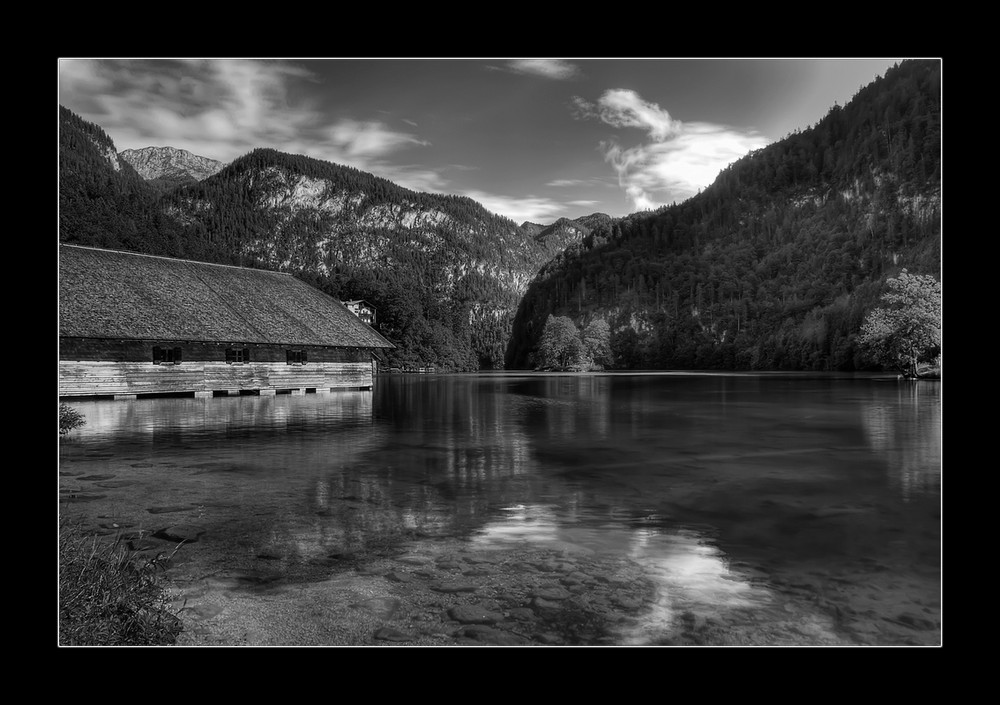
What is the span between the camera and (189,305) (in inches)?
1619

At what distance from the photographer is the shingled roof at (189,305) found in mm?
36375

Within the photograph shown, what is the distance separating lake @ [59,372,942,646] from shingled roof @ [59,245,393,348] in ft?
59.0

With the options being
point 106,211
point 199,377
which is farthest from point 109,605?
point 106,211

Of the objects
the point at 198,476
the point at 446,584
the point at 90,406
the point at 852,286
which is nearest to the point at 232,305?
the point at 90,406

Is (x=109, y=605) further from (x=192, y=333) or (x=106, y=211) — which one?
(x=106, y=211)

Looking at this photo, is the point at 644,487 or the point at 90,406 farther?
the point at 90,406

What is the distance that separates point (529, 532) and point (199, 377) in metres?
35.7

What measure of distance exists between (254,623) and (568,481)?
8690mm

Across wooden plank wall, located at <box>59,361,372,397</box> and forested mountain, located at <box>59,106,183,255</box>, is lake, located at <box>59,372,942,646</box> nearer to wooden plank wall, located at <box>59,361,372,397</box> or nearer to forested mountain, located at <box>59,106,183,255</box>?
wooden plank wall, located at <box>59,361,372,397</box>

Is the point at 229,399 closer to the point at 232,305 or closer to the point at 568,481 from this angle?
the point at 232,305

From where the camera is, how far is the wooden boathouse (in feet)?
117
